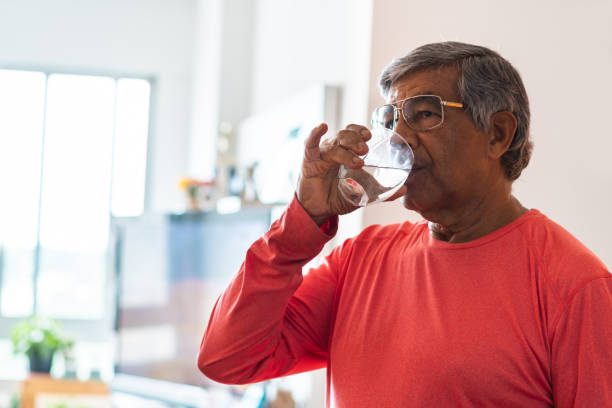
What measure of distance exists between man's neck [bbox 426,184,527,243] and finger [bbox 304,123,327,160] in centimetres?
22

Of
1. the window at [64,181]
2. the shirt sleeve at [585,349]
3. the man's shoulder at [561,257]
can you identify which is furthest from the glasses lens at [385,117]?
the window at [64,181]

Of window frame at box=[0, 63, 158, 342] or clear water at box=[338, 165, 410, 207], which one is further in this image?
window frame at box=[0, 63, 158, 342]

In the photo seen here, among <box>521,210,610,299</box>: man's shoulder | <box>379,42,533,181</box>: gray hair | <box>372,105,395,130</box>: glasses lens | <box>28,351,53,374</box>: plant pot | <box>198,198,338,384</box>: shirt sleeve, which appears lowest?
<box>28,351,53,374</box>: plant pot

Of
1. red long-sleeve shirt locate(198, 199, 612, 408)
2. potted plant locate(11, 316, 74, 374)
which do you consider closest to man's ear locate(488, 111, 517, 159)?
red long-sleeve shirt locate(198, 199, 612, 408)

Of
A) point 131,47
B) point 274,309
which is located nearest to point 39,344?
point 131,47

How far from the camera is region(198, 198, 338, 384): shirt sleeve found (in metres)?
1.10

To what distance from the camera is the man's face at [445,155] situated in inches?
42.9

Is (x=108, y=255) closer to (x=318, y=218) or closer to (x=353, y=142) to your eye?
(x=318, y=218)

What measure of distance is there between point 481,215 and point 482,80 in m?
0.21

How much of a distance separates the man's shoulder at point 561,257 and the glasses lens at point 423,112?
21 cm

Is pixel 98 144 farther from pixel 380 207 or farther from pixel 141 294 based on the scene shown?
pixel 380 207

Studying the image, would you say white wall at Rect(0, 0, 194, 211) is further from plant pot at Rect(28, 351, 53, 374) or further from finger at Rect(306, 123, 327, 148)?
finger at Rect(306, 123, 327, 148)

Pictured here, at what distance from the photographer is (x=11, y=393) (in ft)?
15.1

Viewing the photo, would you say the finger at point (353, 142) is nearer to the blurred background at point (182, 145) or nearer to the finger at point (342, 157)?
the finger at point (342, 157)
